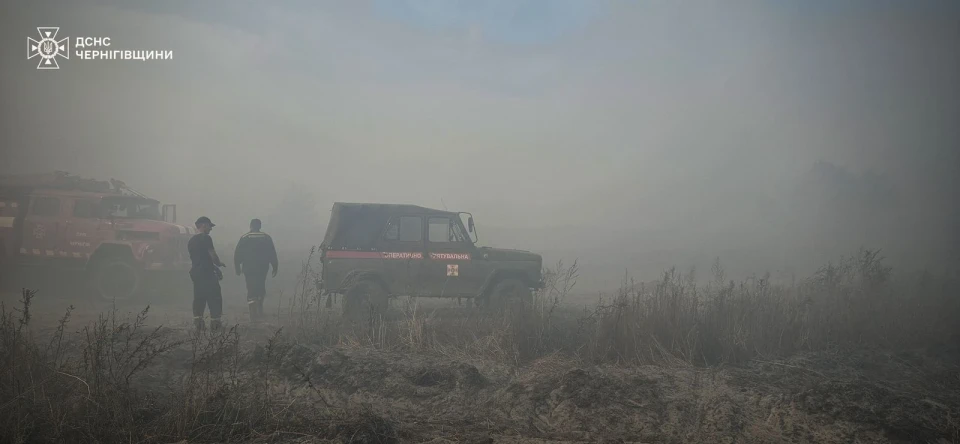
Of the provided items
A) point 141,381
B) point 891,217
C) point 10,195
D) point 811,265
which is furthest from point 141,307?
point 891,217

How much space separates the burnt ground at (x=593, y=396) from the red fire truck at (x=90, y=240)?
622 cm

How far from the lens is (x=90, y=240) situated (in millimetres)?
11891

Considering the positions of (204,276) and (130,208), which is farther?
(130,208)

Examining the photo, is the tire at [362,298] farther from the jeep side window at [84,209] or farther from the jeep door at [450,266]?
the jeep side window at [84,209]

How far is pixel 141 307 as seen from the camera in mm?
11445

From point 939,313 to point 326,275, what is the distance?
10384 mm

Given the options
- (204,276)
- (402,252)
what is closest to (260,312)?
(204,276)

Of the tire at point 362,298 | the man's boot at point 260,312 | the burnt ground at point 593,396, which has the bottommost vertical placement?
the burnt ground at point 593,396

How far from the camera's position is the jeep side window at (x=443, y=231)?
32.1 feet

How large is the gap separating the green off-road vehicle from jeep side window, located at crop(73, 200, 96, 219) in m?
6.69

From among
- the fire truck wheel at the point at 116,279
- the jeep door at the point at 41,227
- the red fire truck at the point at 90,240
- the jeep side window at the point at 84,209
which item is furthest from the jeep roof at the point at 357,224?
the jeep door at the point at 41,227

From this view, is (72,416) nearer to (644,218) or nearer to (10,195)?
(10,195)

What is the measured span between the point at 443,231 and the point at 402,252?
2.85ft

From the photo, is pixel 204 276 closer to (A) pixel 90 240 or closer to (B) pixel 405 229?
(B) pixel 405 229
